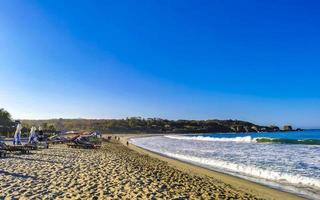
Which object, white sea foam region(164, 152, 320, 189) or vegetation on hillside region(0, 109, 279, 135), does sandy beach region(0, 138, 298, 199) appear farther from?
vegetation on hillside region(0, 109, 279, 135)

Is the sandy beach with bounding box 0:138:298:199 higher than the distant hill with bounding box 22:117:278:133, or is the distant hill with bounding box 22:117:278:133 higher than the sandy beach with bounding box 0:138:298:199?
the distant hill with bounding box 22:117:278:133

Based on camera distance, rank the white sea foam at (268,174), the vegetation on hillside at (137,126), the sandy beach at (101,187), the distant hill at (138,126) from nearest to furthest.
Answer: the sandy beach at (101,187)
the white sea foam at (268,174)
the vegetation on hillside at (137,126)
the distant hill at (138,126)

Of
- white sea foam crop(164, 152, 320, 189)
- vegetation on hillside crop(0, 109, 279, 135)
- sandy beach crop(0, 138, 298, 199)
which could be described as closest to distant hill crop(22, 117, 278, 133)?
vegetation on hillside crop(0, 109, 279, 135)

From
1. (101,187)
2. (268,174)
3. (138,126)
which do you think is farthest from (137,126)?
(101,187)

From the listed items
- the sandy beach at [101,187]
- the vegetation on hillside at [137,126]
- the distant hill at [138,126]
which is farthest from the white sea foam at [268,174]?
the distant hill at [138,126]

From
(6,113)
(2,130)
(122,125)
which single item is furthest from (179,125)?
(2,130)

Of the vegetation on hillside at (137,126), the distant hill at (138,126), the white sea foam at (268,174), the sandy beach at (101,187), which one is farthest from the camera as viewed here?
the distant hill at (138,126)

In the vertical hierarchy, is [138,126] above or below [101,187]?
above

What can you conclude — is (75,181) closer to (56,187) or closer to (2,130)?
(56,187)

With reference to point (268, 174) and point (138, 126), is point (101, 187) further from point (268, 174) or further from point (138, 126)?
point (138, 126)

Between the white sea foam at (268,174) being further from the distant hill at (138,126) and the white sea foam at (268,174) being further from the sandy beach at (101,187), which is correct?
the distant hill at (138,126)

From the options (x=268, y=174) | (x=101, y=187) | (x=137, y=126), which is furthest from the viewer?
(x=137, y=126)

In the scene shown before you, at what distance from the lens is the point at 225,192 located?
12406mm

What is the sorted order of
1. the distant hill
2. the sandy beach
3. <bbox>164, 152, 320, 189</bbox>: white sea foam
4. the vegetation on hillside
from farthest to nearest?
the distant hill < the vegetation on hillside < <bbox>164, 152, 320, 189</bbox>: white sea foam < the sandy beach
